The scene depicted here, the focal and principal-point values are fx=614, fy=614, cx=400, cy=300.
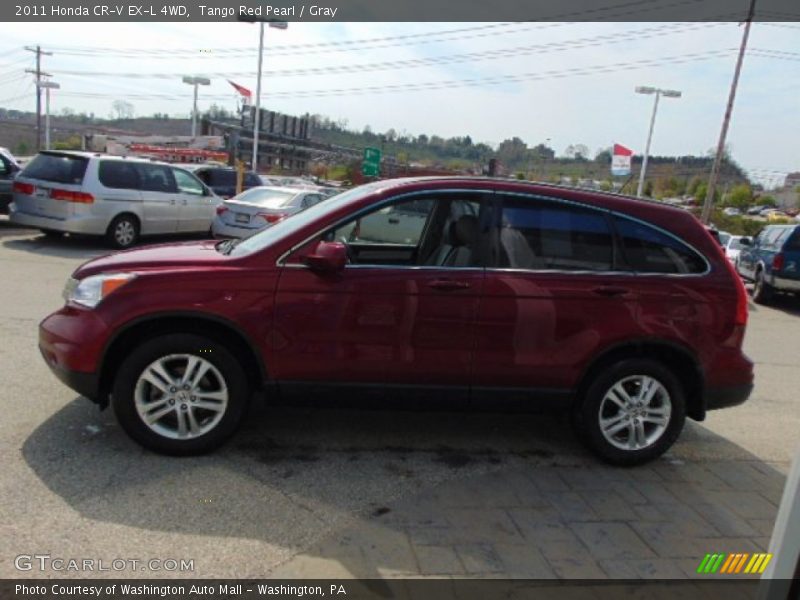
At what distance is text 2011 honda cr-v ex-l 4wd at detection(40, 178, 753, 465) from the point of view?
3.70 metres

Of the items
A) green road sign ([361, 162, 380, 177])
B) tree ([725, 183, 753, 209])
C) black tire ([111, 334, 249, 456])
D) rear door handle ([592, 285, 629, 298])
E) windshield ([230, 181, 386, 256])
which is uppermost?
tree ([725, 183, 753, 209])

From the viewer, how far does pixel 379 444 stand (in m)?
4.20

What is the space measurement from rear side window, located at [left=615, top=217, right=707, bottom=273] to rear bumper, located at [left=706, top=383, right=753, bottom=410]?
2.67 feet

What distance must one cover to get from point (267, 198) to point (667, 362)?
9.76 m

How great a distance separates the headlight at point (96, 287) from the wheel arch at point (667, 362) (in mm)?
2952

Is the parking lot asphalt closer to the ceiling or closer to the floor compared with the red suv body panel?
closer to the floor

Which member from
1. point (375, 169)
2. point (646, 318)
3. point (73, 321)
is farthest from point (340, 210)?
point (375, 169)

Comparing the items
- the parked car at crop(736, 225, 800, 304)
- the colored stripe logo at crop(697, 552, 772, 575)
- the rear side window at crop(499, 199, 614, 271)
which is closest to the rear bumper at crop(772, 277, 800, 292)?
the parked car at crop(736, 225, 800, 304)

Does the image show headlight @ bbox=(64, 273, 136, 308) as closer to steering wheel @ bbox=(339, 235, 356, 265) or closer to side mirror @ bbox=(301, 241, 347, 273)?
side mirror @ bbox=(301, 241, 347, 273)

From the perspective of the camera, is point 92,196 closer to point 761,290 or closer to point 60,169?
point 60,169

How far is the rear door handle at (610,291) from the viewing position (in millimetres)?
3924

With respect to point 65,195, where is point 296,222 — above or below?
above

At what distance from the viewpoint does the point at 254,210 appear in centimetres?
1192

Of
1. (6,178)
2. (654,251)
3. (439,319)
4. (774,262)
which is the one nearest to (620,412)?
(654,251)
